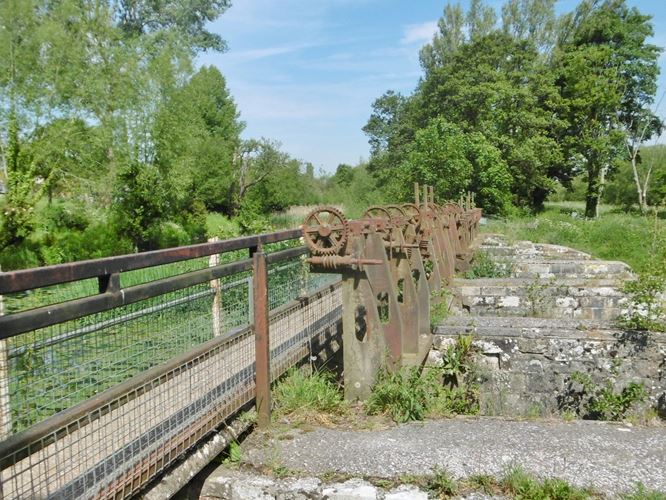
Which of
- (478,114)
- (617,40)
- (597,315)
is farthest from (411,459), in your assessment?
(617,40)

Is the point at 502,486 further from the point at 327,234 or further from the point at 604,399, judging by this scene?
the point at 604,399

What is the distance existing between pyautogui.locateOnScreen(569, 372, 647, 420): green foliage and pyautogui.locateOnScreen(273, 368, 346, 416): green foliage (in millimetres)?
2240

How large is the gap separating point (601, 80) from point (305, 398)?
33.9m

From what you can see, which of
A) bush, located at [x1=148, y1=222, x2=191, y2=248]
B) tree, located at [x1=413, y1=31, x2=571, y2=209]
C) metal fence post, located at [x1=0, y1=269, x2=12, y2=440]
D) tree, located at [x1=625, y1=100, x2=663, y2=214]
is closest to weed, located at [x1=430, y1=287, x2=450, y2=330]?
metal fence post, located at [x1=0, y1=269, x2=12, y2=440]

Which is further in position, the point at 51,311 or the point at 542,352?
the point at 542,352

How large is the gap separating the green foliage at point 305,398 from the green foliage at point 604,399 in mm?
2240

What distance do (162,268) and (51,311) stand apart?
5688 millimetres

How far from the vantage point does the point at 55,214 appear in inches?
917

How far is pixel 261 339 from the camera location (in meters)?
3.23

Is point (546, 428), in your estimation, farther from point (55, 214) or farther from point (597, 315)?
point (55, 214)

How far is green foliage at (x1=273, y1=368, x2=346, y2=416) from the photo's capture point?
3.50 meters

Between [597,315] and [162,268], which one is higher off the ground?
[162,268]

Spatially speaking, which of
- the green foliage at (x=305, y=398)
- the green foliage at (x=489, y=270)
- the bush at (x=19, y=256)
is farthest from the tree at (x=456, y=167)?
the green foliage at (x=305, y=398)

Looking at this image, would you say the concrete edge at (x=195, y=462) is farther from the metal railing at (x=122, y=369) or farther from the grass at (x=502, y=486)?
the grass at (x=502, y=486)
